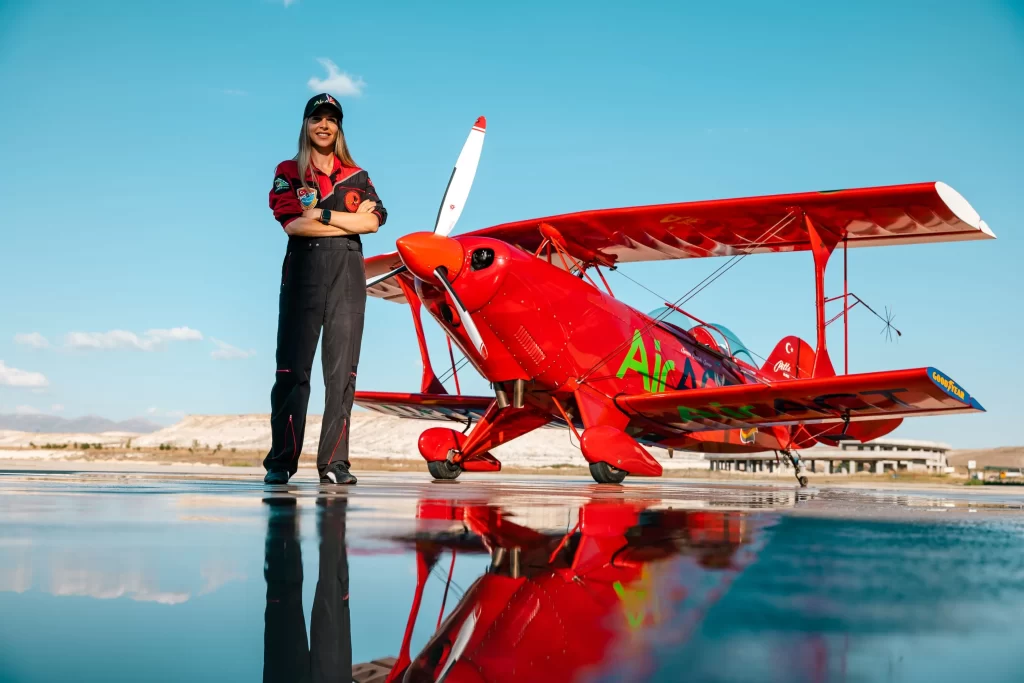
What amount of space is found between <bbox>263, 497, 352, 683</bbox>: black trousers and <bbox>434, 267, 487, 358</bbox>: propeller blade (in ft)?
20.7

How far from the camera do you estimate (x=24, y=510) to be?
12.4 feet

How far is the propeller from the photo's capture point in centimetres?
1000

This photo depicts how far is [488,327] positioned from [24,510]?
241 inches

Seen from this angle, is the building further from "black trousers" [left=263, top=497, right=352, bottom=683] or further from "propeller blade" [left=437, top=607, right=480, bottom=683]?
"propeller blade" [left=437, top=607, right=480, bottom=683]

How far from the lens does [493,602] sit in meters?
1.73

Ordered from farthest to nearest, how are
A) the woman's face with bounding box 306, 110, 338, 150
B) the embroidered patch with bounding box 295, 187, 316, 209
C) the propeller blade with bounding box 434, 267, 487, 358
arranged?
the propeller blade with bounding box 434, 267, 487, 358
the woman's face with bounding box 306, 110, 338, 150
the embroidered patch with bounding box 295, 187, 316, 209

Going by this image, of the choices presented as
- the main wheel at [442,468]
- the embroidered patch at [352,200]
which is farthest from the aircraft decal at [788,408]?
the embroidered patch at [352,200]

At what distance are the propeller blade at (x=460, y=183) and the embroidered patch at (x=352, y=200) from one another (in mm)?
2669

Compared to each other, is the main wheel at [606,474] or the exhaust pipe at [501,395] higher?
the exhaust pipe at [501,395]

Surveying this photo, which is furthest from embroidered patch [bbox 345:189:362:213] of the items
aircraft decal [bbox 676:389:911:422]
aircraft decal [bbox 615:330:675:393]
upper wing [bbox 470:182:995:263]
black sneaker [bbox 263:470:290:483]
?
aircraft decal [bbox 676:389:911:422]

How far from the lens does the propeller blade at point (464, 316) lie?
8984 mm

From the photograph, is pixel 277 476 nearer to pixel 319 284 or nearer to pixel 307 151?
pixel 319 284

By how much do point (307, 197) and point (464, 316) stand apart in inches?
109

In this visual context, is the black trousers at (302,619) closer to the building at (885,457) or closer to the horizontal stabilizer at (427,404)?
the horizontal stabilizer at (427,404)
